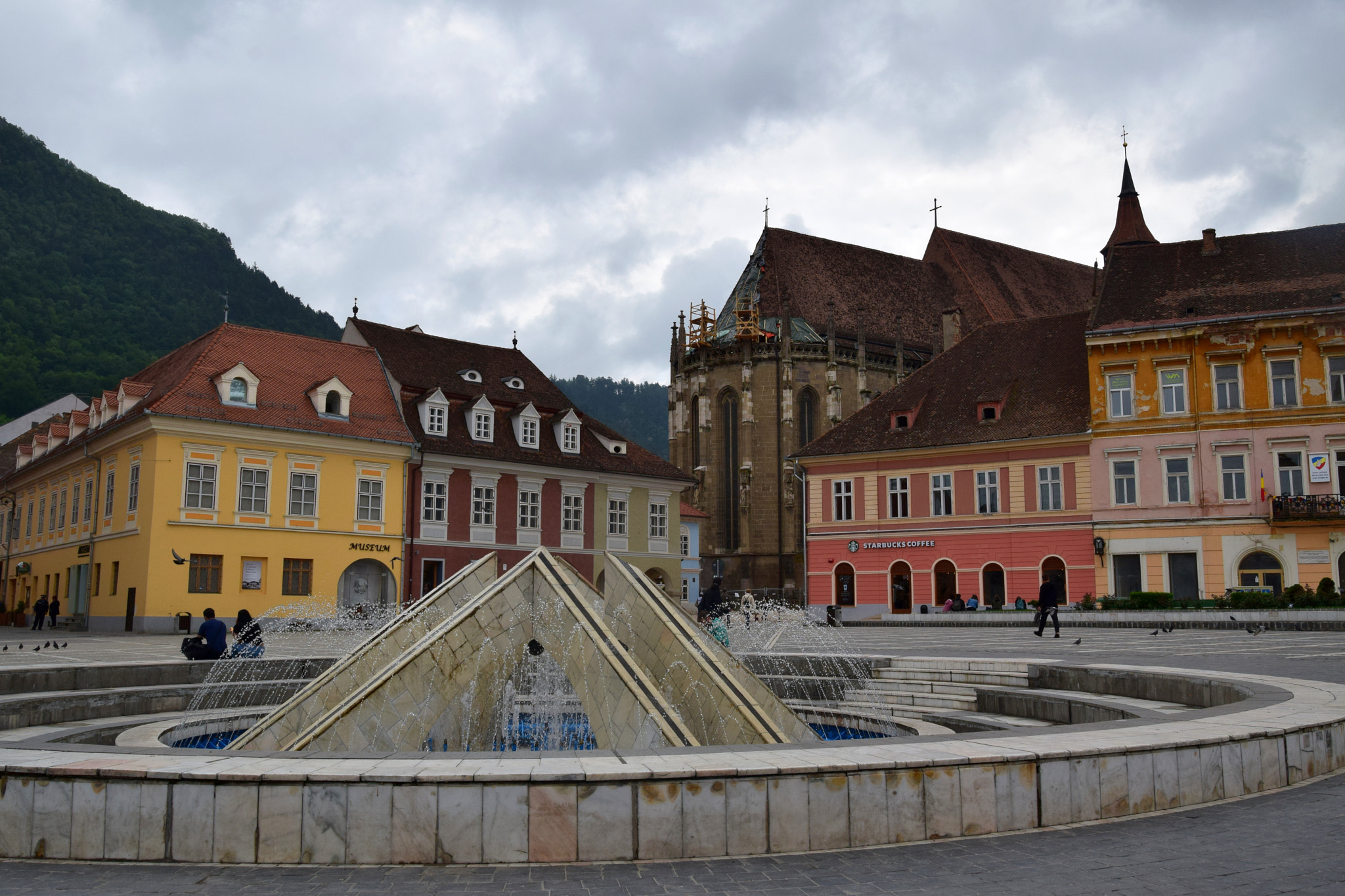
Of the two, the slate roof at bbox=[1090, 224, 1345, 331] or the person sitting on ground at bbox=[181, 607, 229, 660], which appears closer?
the person sitting on ground at bbox=[181, 607, 229, 660]

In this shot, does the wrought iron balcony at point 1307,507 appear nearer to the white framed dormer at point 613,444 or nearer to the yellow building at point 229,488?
the white framed dormer at point 613,444

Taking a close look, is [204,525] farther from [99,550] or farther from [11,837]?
[11,837]

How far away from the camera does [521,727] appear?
12.6 metres

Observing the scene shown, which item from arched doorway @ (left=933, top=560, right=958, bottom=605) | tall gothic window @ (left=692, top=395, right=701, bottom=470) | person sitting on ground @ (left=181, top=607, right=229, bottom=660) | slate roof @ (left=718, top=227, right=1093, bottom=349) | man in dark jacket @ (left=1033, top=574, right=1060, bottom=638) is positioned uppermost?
slate roof @ (left=718, top=227, right=1093, bottom=349)

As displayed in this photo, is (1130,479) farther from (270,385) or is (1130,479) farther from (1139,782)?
(1139,782)

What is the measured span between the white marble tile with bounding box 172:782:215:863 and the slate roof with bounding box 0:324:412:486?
2932 centimetres

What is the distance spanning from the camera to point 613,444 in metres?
45.9

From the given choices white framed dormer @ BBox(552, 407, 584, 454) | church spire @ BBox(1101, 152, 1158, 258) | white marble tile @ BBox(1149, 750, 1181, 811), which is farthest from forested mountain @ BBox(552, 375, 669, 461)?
white marble tile @ BBox(1149, 750, 1181, 811)

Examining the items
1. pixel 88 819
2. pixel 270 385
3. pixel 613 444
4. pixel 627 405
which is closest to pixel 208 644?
pixel 88 819

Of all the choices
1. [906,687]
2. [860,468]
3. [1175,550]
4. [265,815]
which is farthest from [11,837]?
[860,468]

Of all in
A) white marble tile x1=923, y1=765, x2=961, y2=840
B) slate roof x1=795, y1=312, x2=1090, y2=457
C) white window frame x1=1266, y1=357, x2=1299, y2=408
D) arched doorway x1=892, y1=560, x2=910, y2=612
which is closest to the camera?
white marble tile x1=923, y1=765, x2=961, y2=840

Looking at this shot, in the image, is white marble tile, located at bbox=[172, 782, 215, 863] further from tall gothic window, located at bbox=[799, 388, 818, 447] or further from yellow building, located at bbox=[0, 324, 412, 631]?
tall gothic window, located at bbox=[799, 388, 818, 447]

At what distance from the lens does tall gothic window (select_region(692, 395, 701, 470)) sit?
61188 mm

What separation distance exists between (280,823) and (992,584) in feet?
120
